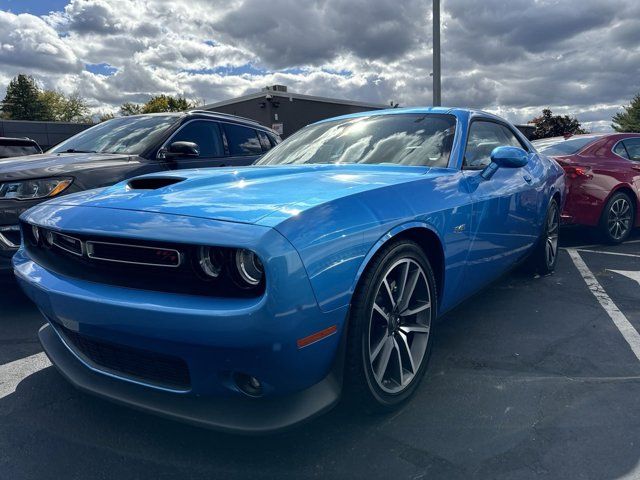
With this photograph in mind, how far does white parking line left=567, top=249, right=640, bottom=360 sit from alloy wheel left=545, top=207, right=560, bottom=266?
0.37 metres

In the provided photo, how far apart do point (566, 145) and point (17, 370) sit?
6415mm

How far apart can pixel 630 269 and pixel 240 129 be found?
4.49 metres

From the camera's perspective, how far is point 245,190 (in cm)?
215

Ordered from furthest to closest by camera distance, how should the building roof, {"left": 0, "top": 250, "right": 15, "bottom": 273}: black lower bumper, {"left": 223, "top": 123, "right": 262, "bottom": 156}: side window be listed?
the building roof
{"left": 223, "top": 123, "right": 262, "bottom": 156}: side window
{"left": 0, "top": 250, "right": 15, "bottom": 273}: black lower bumper

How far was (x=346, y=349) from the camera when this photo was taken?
76.4 inches

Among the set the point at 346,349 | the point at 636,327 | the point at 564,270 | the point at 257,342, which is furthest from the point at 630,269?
the point at 257,342

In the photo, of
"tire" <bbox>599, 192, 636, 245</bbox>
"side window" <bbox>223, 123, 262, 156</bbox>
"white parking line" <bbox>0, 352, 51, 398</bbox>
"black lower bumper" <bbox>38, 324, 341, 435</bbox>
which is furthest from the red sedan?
"white parking line" <bbox>0, 352, 51, 398</bbox>

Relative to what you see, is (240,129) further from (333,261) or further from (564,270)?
(333,261)

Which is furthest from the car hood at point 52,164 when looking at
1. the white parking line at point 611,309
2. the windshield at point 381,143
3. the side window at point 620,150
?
the side window at point 620,150

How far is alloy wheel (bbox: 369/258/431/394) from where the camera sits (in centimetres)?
216

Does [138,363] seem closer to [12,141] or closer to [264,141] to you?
[264,141]

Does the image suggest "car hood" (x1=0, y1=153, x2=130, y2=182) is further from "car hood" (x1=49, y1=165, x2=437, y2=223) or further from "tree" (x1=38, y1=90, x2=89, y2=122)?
"tree" (x1=38, y1=90, x2=89, y2=122)

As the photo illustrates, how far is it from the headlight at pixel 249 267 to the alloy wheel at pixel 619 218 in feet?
19.0

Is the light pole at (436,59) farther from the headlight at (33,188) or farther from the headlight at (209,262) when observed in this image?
the headlight at (209,262)
